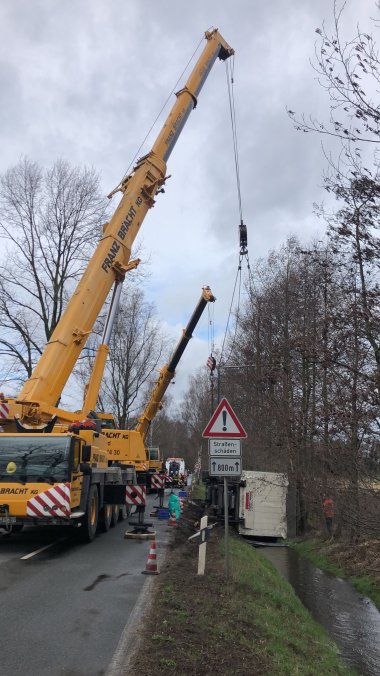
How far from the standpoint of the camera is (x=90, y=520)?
12625 millimetres

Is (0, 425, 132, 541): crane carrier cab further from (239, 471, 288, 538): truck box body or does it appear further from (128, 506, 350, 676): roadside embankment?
(239, 471, 288, 538): truck box body

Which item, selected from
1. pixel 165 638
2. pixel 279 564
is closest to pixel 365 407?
pixel 165 638

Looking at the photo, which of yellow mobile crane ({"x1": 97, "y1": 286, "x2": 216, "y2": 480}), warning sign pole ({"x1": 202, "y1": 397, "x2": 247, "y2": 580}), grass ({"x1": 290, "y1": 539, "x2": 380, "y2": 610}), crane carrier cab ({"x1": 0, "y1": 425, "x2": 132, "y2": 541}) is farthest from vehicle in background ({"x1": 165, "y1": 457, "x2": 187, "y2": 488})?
warning sign pole ({"x1": 202, "y1": 397, "x2": 247, "y2": 580})

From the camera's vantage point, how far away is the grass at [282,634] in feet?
19.3

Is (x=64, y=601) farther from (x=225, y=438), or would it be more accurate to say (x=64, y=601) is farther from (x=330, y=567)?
(x=330, y=567)

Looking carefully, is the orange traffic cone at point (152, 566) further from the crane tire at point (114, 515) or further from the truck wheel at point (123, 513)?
the truck wheel at point (123, 513)

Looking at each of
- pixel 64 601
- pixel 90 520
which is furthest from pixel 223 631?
pixel 90 520

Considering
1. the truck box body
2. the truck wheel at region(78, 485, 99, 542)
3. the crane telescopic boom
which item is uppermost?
the crane telescopic boom

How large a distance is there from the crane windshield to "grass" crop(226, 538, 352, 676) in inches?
155

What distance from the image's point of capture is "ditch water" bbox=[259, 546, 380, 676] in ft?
29.8

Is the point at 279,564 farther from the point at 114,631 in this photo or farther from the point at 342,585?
the point at 114,631

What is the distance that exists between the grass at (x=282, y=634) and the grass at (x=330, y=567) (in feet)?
15.9

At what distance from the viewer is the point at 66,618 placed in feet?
21.2

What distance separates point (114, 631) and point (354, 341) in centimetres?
475
